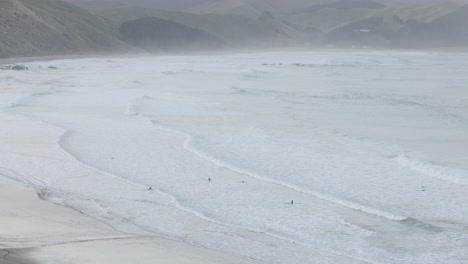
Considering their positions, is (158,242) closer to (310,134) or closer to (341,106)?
(310,134)

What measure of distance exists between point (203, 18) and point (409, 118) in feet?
418

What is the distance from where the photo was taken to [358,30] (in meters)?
183

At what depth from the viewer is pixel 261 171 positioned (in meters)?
13.6

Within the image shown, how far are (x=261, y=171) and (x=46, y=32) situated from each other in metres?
65.5

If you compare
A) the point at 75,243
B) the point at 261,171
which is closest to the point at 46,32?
the point at 261,171

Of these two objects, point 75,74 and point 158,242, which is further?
point 75,74

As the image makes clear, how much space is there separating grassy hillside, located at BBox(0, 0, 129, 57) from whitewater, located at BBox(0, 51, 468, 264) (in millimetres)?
40911

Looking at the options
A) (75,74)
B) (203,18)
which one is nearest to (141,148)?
(75,74)

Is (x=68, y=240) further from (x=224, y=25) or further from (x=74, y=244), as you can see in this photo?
(x=224, y=25)

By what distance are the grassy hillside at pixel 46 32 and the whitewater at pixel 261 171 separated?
1611 inches

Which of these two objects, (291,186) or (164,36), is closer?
(291,186)

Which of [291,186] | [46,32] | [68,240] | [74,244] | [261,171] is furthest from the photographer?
[46,32]

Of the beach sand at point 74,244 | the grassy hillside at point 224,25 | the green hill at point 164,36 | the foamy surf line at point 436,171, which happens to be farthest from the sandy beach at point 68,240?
the grassy hillside at point 224,25

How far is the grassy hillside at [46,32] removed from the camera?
66.1 meters
